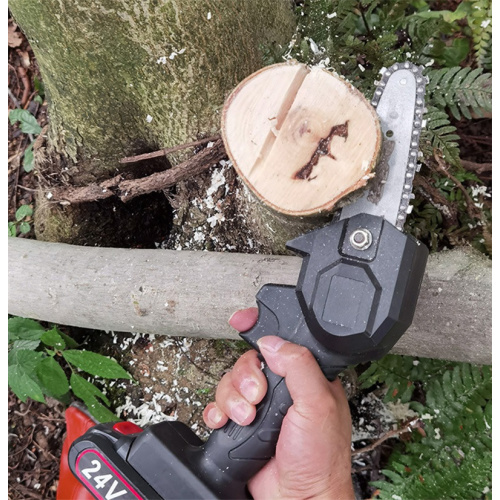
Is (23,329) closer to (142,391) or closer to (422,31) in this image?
(142,391)

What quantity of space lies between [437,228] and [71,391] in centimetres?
206

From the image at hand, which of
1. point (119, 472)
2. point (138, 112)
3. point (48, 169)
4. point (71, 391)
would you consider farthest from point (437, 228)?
point (71, 391)

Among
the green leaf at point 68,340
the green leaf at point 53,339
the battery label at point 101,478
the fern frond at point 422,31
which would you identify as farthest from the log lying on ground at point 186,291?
the fern frond at point 422,31

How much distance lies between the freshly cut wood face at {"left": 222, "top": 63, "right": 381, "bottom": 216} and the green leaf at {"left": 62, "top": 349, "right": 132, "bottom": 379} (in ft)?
4.43

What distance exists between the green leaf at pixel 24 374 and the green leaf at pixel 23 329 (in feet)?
0.34

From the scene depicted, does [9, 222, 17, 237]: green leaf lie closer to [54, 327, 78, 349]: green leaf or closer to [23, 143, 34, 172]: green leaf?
[23, 143, 34, 172]: green leaf

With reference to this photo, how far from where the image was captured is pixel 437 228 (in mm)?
2330

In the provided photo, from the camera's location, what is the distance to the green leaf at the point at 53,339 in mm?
2324

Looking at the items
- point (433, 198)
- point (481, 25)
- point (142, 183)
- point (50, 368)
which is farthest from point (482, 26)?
point (50, 368)

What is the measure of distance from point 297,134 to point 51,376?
5.78ft

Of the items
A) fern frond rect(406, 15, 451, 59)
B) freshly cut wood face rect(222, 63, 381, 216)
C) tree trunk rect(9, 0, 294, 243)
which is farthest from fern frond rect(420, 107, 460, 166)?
freshly cut wood face rect(222, 63, 381, 216)

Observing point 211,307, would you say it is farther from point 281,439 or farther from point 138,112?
point 138,112

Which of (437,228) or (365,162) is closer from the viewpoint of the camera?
(365,162)

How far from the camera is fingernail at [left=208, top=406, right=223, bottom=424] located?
1558mm
